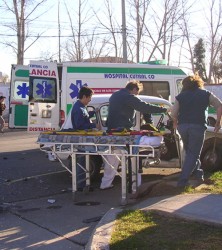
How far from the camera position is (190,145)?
7664mm

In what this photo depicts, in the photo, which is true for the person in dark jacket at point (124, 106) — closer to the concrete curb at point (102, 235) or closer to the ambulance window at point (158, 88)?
the concrete curb at point (102, 235)

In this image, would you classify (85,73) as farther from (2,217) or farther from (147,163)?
(2,217)

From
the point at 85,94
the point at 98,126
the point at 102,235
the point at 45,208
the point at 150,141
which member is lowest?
the point at 45,208

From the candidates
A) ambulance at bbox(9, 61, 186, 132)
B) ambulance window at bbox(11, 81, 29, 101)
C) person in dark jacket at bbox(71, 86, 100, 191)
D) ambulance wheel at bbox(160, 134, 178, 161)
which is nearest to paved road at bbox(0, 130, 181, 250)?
person in dark jacket at bbox(71, 86, 100, 191)

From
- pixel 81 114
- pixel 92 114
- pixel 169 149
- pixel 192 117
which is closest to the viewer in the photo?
pixel 192 117

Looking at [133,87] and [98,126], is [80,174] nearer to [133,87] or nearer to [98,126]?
[98,126]

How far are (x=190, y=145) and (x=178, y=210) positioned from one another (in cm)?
184

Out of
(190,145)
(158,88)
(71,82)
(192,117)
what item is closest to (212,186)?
(190,145)

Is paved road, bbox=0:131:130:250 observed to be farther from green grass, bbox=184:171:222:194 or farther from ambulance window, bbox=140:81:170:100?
ambulance window, bbox=140:81:170:100

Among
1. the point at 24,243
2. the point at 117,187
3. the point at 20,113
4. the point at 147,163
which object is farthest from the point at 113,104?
the point at 20,113

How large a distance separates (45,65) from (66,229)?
8246 mm

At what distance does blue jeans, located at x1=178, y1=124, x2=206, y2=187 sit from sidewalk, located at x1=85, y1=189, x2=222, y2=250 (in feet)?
2.09

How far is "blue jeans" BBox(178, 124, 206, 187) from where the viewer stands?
7.60 meters

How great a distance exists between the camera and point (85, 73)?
1351cm
